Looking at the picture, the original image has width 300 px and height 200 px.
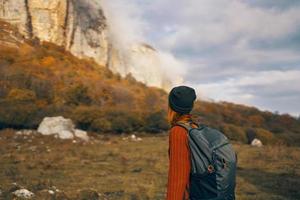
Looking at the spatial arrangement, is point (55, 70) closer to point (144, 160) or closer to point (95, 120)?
point (95, 120)

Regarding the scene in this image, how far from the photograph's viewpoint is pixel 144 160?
60.4ft

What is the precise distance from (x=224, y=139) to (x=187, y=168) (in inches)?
13.6

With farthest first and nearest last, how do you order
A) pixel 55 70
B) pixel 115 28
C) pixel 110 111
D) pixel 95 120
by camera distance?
1. pixel 115 28
2. pixel 55 70
3. pixel 110 111
4. pixel 95 120

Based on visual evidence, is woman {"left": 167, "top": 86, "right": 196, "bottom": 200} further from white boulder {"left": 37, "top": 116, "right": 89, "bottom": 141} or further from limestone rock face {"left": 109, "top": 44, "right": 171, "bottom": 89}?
limestone rock face {"left": 109, "top": 44, "right": 171, "bottom": 89}

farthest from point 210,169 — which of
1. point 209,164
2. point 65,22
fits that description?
point 65,22

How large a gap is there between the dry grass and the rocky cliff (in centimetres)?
4916

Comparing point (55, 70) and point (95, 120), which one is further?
point (55, 70)

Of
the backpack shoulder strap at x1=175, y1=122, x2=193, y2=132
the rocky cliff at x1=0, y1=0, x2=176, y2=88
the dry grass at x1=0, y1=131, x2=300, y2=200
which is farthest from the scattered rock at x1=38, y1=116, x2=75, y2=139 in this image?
the rocky cliff at x1=0, y1=0, x2=176, y2=88

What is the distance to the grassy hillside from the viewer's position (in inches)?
1521

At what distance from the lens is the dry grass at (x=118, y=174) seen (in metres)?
10.9

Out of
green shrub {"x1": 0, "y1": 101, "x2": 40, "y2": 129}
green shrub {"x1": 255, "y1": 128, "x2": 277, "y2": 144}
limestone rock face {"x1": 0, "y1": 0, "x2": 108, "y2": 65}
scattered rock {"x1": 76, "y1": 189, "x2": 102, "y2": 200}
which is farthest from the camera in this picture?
limestone rock face {"x1": 0, "y1": 0, "x2": 108, "y2": 65}

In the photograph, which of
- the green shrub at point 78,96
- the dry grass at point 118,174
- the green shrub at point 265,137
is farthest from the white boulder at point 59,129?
the green shrub at point 265,137

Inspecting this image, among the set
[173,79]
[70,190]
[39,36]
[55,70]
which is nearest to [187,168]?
[70,190]

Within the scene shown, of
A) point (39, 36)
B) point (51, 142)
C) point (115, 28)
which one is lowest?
point (51, 142)
